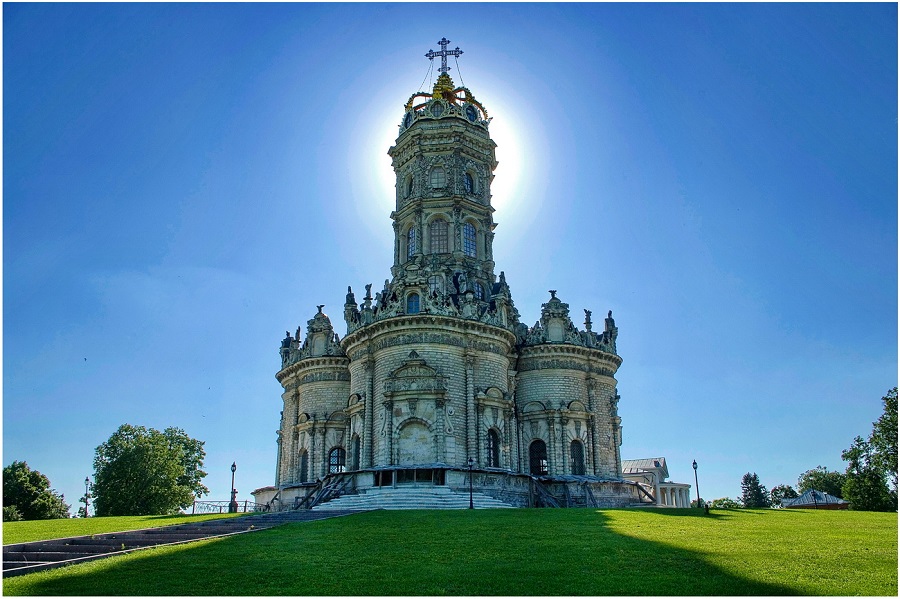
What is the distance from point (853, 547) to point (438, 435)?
27117 millimetres

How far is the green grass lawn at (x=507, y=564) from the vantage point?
1403 cm

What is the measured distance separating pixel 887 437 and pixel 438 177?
1552 inches

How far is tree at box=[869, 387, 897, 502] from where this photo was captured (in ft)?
184

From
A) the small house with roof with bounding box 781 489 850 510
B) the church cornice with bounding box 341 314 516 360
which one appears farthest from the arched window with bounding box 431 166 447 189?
the small house with roof with bounding box 781 489 850 510

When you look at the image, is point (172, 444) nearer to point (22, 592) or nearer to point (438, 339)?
point (438, 339)

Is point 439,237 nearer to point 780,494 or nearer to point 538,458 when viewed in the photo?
point 538,458

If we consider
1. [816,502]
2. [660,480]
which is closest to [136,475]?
[660,480]

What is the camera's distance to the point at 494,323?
48688mm

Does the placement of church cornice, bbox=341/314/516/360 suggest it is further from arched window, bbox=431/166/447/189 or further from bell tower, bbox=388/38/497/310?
arched window, bbox=431/166/447/189

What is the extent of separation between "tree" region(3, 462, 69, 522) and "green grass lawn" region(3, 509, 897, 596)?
5461 cm

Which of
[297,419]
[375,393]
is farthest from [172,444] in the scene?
[375,393]

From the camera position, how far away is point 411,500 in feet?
131

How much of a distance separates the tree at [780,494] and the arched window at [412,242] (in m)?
86.8

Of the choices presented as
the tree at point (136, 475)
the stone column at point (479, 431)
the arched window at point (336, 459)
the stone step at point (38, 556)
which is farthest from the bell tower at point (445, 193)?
the stone step at point (38, 556)
